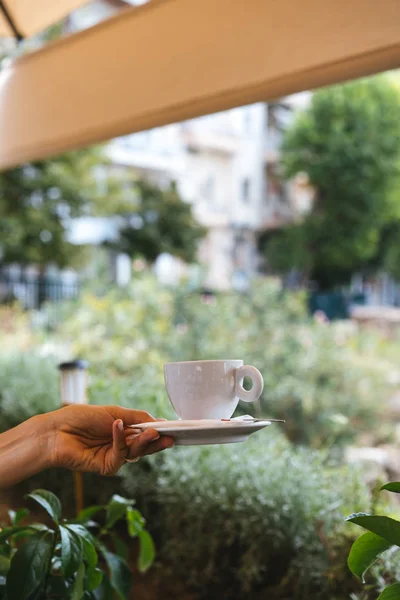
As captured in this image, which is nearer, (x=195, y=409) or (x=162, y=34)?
(x=195, y=409)

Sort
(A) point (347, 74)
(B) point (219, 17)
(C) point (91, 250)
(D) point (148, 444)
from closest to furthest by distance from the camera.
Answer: (D) point (148, 444)
(A) point (347, 74)
(B) point (219, 17)
(C) point (91, 250)

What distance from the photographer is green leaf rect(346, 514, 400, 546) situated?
4.72 feet

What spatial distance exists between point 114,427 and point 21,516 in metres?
0.86

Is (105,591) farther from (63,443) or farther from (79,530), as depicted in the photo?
(63,443)

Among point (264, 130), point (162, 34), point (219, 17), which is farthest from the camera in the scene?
point (264, 130)

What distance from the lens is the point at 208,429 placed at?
1323 millimetres

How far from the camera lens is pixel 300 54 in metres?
2.49

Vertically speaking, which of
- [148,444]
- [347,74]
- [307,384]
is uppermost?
[347,74]

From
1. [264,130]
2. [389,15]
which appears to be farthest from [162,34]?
[264,130]

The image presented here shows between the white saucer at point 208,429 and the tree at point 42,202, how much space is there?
964 centimetres

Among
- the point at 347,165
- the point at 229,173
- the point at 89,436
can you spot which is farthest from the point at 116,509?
the point at 229,173

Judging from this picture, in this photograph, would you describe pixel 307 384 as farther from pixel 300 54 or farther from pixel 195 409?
pixel 195 409

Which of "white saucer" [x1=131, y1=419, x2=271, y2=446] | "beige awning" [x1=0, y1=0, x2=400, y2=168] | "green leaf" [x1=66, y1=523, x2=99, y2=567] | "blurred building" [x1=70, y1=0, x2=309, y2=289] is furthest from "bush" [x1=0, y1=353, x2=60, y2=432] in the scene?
"blurred building" [x1=70, y1=0, x2=309, y2=289]

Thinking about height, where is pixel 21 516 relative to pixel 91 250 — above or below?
below
